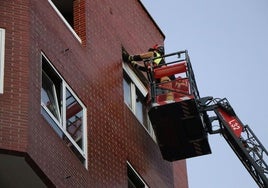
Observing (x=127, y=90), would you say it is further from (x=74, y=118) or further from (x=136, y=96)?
(x=74, y=118)

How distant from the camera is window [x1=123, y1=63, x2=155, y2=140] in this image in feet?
85.6

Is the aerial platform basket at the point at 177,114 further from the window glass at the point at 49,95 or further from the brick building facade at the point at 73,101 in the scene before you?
Result: the window glass at the point at 49,95

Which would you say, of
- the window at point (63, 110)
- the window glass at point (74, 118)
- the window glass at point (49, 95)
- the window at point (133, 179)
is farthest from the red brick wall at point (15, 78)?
the window at point (133, 179)

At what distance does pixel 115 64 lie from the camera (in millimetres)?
25109

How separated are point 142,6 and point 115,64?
494 cm

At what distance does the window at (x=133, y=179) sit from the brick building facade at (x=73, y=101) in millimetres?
33

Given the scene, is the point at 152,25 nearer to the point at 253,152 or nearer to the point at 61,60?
the point at 253,152

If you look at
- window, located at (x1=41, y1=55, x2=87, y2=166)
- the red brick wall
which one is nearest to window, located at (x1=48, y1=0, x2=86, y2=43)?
window, located at (x1=41, y1=55, x2=87, y2=166)

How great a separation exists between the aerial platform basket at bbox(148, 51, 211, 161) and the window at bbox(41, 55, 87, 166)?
4.13m

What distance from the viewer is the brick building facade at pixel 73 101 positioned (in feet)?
60.2

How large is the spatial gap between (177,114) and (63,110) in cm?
548

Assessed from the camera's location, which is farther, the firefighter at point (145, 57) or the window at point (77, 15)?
the firefighter at point (145, 57)

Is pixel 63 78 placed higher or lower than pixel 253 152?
higher

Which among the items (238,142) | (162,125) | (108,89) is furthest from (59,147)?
(238,142)
